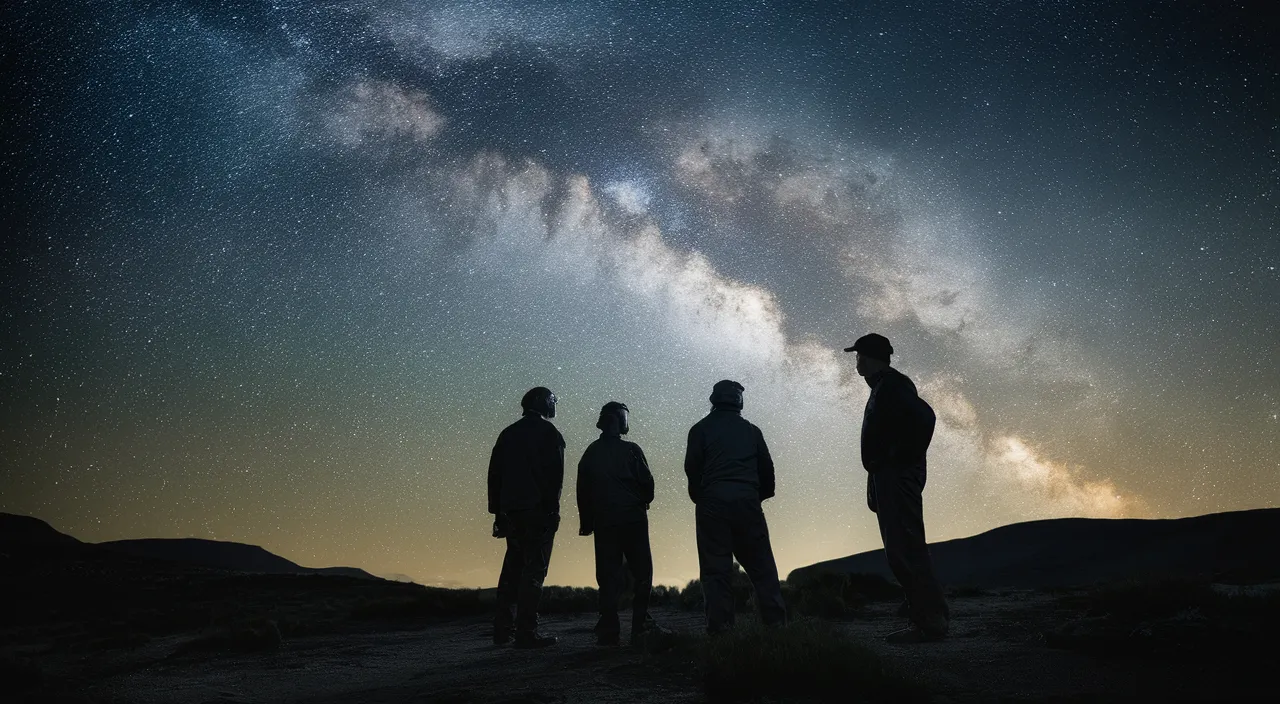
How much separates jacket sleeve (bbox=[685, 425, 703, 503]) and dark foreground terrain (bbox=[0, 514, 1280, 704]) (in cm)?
121

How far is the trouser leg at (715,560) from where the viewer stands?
19.9ft

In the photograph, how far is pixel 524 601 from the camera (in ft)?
24.1

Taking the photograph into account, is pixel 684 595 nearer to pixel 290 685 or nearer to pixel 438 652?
pixel 438 652

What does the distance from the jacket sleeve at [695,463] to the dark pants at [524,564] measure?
1896 mm

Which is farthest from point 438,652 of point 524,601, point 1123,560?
point 1123,560

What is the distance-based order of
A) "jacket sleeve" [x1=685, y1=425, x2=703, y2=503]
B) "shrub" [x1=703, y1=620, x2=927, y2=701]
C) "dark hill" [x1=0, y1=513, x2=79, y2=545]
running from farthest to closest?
1. "dark hill" [x1=0, y1=513, x2=79, y2=545]
2. "jacket sleeve" [x1=685, y1=425, x2=703, y2=503]
3. "shrub" [x1=703, y1=620, x2=927, y2=701]

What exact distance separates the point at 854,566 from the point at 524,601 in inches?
1598

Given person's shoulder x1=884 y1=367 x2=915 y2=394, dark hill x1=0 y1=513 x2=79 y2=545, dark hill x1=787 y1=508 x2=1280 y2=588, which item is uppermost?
dark hill x1=0 y1=513 x2=79 y2=545

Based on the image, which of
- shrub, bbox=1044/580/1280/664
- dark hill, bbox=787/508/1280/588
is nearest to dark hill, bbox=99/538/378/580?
dark hill, bbox=787/508/1280/588

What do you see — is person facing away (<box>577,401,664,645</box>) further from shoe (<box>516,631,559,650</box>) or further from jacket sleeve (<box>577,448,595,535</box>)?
shoe (<box>516,631,559,650</box>)

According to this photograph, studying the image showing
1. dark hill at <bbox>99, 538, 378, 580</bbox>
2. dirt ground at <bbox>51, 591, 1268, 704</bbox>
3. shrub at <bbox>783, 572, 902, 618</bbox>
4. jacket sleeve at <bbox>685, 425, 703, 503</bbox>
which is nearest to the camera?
dirt ground at <bbox>51, 591, 1268, 704</bbox>

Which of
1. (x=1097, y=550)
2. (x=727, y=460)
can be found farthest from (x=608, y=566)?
(x=1097, y=550)

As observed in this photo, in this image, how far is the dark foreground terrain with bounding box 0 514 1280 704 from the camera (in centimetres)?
387

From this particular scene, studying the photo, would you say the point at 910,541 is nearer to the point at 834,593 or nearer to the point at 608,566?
the point at 608,566
